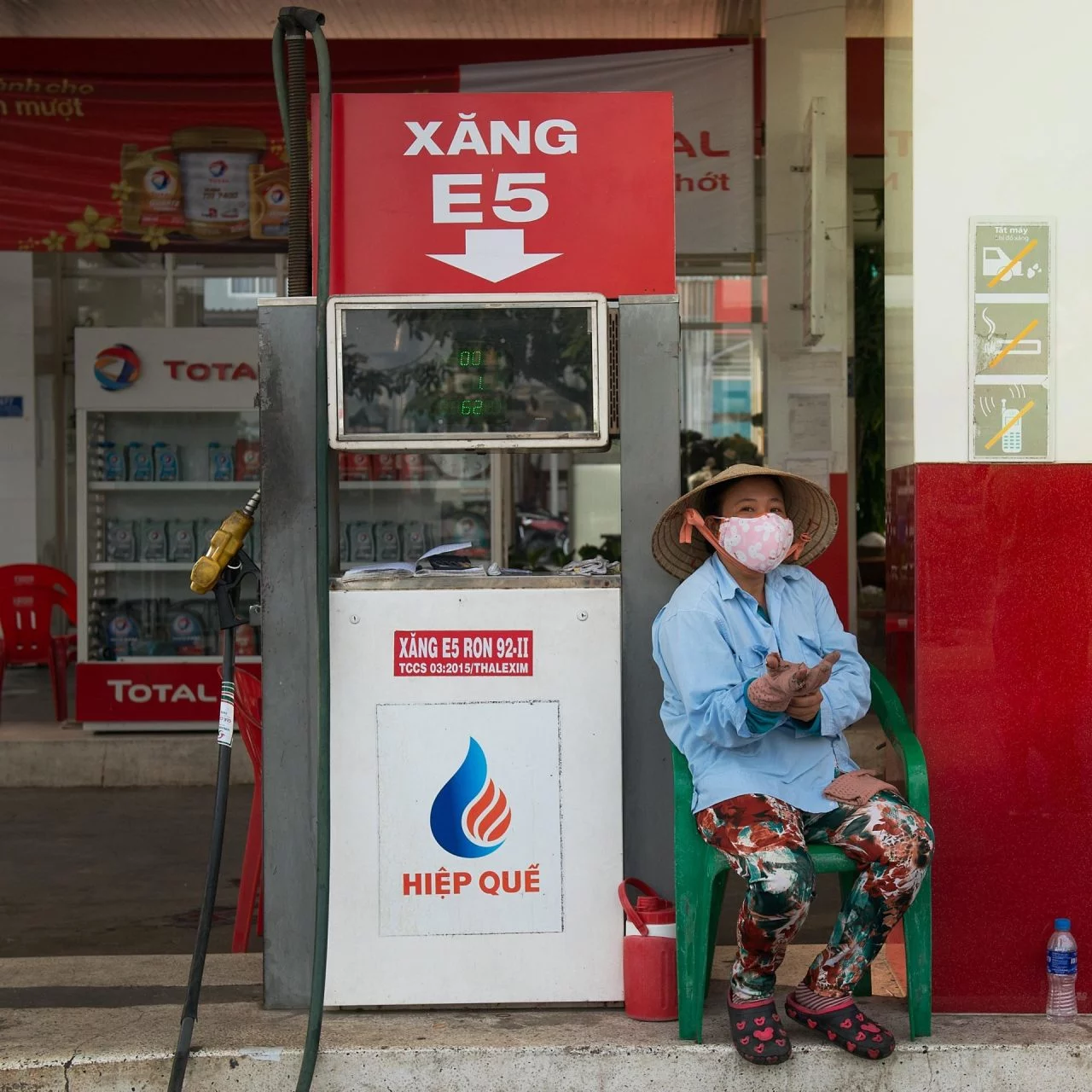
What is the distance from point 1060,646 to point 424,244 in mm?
1916

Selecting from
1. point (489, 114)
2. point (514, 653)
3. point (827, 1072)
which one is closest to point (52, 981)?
point (514, 653)

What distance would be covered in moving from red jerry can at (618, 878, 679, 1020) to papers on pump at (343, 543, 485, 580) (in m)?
0.89

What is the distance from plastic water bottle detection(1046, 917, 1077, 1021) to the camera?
3.73m

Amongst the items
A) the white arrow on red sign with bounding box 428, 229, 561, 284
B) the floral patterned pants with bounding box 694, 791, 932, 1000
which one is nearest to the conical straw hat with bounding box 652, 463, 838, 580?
the floral patterned pants with bounding box 694, 791, 932, 1000

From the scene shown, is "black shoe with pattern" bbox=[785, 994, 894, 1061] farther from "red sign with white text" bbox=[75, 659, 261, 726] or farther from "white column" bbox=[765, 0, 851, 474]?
"red sign with white text" bbox=[75, 659, 261, 726]

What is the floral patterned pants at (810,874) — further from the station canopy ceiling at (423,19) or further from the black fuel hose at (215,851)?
the station canopy ceiling at (423,19)

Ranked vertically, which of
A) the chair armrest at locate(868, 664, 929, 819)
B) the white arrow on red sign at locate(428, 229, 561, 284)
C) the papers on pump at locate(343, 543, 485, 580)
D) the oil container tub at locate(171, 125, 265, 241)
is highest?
the oil container tub at locate(171, 125, 265, 241)

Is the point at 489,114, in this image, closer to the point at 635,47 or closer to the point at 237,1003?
the point at 237,1003

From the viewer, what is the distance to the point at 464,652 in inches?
147

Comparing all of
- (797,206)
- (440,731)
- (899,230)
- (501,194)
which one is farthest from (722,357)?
(440,731)

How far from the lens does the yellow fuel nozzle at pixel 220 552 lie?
3.65 metres

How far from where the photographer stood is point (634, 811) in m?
3.79

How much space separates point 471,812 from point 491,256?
1.42m

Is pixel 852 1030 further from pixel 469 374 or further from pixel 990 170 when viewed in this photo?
pixel 990 170
